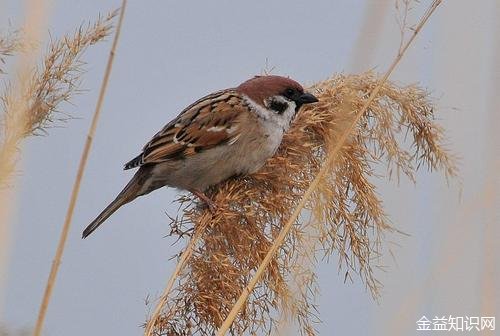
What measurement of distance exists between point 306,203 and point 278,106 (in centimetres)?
138

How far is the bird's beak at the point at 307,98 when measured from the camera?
273 centimetres

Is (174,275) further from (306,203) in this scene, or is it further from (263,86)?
(263,86)

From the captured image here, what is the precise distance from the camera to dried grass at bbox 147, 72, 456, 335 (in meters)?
2.03

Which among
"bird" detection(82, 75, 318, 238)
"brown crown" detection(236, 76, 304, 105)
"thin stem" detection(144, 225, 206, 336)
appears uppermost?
"brown crown" detection(236, 76, 304, 105)

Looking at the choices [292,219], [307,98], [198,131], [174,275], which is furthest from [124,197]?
[292,219]

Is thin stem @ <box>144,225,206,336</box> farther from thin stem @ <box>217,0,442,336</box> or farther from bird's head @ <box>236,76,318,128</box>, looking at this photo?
bird's head @ <box>236,76,318,128</box>

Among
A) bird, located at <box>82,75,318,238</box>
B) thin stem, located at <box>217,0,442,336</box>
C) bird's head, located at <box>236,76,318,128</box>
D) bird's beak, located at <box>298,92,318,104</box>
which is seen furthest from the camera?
bird, located at <box>82,75,318,238</box>

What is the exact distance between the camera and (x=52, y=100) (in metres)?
1.61

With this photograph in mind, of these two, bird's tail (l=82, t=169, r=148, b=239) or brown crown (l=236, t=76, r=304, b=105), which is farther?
brown crown (l=236, t=76, r=304, b=105)

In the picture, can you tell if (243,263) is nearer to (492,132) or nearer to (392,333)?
(392,333)

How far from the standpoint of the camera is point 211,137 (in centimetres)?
351

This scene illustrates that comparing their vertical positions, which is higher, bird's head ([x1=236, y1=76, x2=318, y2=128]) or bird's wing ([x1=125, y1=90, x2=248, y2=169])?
bird's head ([x1=236, y1=76, x2=318, y2=128])

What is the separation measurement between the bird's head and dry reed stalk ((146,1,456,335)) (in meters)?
0.56

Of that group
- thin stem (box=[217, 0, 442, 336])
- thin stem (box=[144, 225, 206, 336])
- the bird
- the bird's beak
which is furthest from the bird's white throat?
thin stem (box=[217, 0, 442, 336])
